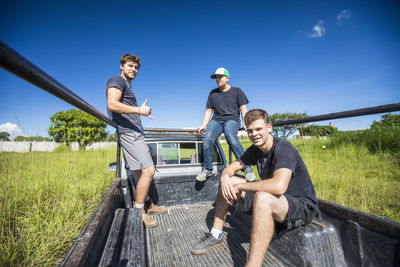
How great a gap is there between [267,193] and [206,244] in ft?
3.07

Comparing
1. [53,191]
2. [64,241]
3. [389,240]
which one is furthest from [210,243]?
[53,191]

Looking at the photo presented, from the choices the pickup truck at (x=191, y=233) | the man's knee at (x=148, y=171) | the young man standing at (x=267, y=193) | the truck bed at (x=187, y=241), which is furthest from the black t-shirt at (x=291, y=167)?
the man's knee at (x=148, y=171)

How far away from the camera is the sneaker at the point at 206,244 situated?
1.79 meters

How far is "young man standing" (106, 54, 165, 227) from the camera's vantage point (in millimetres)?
2000

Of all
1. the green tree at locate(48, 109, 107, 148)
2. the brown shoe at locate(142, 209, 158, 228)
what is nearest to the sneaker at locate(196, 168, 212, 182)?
the brown shoe at locate(142, 209, 158, 228)

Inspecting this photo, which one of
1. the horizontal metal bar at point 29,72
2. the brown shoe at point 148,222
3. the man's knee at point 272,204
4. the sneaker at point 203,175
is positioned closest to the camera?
the horizontal metal bar at point 29,72

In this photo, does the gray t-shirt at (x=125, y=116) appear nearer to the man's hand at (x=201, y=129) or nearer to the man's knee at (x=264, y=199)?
the man's hand at (x=201, y=129)

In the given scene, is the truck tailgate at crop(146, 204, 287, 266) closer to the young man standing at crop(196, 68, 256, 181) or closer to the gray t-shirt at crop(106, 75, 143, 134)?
the young man standing at crop(196, 68, 256, 181)

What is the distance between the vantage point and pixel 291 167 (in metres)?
1.51

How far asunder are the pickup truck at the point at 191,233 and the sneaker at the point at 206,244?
43 mm

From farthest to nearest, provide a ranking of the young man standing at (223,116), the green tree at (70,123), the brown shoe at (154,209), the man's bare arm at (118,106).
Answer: the green tree at (70,123), the young man standing at (223,116), the brown shoe at (154,209), the man's bare arm at (118,106)

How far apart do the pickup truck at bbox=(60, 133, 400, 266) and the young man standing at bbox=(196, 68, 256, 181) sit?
27 centimetres

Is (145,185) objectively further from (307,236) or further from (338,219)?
(338,219)

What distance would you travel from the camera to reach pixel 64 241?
200cm
